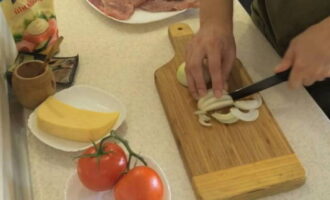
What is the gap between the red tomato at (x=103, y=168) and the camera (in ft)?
2.10

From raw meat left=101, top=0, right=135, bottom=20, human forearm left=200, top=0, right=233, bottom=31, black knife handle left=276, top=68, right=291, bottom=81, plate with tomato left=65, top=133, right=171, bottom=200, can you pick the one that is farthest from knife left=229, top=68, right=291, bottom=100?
raw meat left=101, top=0, right=135, bottom=20

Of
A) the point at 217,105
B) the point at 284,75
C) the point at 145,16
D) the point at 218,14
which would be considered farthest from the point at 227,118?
the point at 145,16

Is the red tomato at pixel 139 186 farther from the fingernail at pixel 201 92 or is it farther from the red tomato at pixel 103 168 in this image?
the fingernail at pixel 201 92

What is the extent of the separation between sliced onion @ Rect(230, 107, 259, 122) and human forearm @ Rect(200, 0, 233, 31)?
21 centimetres

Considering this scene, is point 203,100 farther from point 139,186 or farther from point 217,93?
point 139,186

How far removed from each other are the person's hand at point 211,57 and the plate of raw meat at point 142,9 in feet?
0.65

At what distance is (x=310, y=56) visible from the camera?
31.8 inches

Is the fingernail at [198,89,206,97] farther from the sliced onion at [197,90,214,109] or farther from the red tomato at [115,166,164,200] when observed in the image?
the red tomato at [115,166,164,200]

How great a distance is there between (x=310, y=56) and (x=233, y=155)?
235mm

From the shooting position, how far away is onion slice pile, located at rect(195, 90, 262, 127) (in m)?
0.86

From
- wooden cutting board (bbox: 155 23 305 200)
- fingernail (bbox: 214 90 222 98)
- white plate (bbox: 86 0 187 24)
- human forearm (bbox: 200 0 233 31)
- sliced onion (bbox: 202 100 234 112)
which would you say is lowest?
wooden cutting board (bbox: 155 23 305 200)

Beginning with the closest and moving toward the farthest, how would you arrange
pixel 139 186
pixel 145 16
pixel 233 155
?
pixel 139 186 → pixel 233 155 → pixel 145 16

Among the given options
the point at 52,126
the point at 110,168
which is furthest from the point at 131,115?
the point at 110,168

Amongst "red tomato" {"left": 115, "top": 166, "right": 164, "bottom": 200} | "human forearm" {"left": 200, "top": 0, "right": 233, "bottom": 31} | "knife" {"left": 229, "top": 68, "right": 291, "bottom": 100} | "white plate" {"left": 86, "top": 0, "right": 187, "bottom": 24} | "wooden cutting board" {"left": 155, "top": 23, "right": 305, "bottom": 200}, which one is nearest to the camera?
"red tomato" {"left": 115, "top": 166, "right": 164, "bottom": 200}
